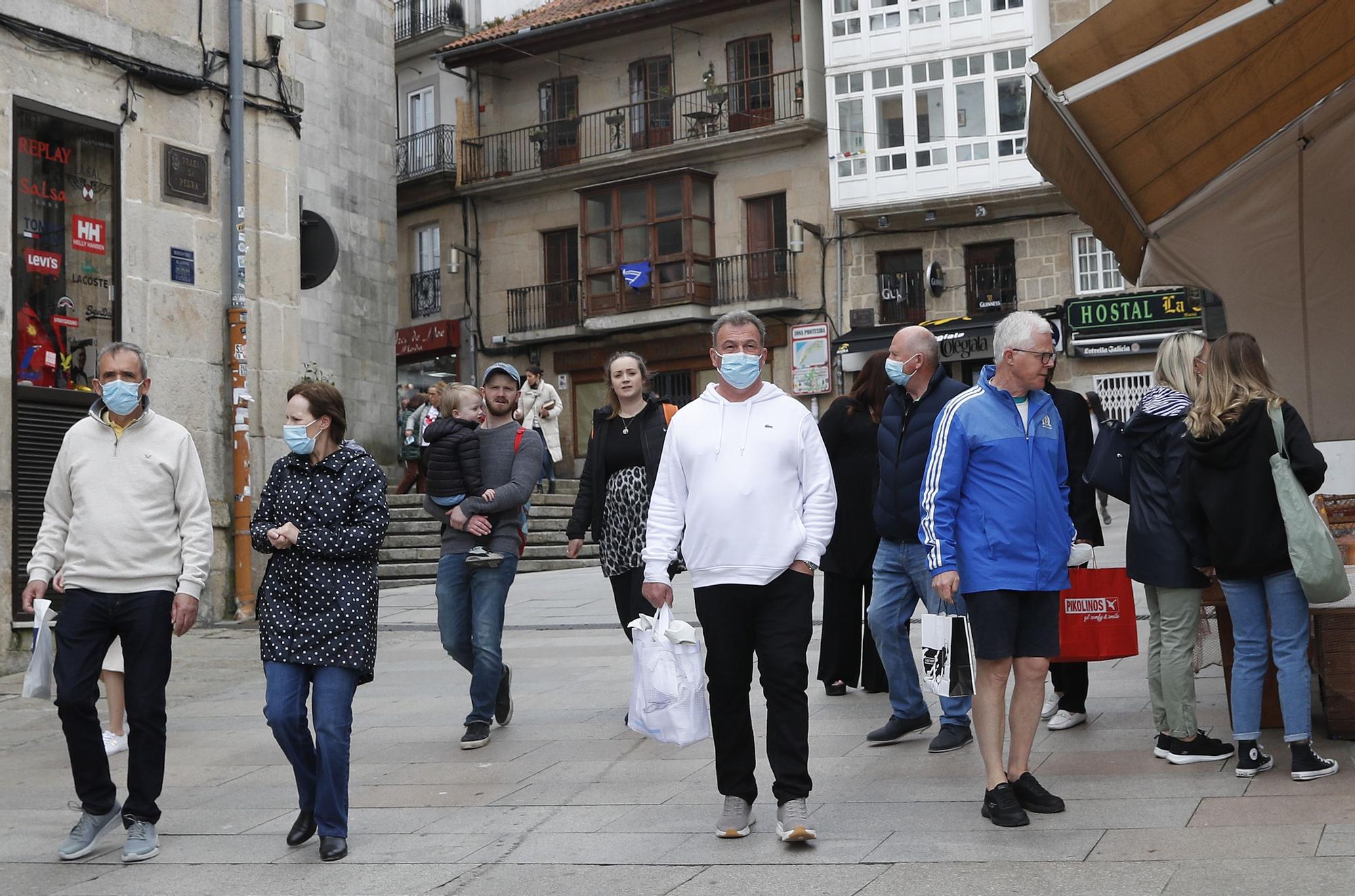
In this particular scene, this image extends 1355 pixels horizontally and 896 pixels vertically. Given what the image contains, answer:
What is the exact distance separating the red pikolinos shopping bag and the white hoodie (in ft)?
5.39

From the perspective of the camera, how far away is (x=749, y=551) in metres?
5.57

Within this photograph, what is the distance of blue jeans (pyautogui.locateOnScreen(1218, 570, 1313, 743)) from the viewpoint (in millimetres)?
6001

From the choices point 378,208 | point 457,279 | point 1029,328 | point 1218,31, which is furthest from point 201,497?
point 457,279

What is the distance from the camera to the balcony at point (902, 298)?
33.0 meters

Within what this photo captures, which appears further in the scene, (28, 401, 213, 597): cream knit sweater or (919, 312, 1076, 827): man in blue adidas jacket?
(28, 401, 213, 597): cream knit sweater

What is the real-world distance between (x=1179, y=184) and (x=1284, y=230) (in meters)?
0.81

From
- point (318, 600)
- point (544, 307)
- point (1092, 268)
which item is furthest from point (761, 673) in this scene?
point (544, 307)

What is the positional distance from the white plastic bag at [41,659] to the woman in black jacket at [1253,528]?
450 cm

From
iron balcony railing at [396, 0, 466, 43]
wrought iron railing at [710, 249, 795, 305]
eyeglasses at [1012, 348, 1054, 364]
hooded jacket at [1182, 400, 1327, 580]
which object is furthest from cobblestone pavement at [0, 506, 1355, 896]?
iron balcony railing at [396, 0, 466, 43]

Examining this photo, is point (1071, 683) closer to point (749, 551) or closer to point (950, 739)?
point (950, 739)

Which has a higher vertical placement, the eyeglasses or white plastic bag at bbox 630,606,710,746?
the eyeglasses

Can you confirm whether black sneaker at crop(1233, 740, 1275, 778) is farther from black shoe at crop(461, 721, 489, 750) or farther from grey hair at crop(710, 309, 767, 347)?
black shoe at crop(461, 721, 489, 750)

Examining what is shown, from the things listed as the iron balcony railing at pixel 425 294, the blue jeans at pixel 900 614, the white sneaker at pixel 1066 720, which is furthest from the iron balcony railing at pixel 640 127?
the white sneaker at pixel 1066 720

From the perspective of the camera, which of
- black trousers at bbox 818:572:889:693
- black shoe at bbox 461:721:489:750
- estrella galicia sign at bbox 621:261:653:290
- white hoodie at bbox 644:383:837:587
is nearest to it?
white hoodie at bbox 644:383:837:587
